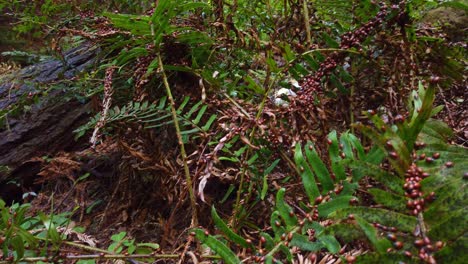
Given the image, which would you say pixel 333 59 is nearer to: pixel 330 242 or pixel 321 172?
pixel 321 172

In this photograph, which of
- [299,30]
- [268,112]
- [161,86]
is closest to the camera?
[268,112]

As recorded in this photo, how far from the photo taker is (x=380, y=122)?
671 mm

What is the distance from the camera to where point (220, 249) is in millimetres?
768

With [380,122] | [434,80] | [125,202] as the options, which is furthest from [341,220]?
[125,202]

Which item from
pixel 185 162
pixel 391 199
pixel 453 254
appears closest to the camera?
pixel 453 254

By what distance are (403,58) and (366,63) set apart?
0.11 m

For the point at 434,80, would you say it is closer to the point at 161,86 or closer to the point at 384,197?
the point at 384,197

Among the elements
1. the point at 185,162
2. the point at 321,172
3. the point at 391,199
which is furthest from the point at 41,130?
the point at 391,199

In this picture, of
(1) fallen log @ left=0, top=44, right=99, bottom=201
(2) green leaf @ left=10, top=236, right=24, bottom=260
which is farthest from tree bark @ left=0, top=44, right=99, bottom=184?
(2) green leaf @ left=10, top=236, right=24, bottom=260

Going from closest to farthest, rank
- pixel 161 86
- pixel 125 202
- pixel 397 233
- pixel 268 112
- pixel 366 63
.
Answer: pixel 397 233 → pixel 268 112 → pixel 366 63 → pixel 161 86 → pixel 125 202

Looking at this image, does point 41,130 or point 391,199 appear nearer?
point 391,199

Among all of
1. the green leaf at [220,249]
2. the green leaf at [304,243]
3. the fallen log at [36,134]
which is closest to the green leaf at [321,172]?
the green leaf at [304,243]

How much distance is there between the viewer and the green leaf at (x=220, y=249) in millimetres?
760

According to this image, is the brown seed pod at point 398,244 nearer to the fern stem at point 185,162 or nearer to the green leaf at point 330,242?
the green leaf at point 330,242
